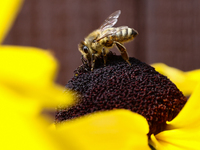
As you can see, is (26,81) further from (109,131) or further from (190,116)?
(190,116)

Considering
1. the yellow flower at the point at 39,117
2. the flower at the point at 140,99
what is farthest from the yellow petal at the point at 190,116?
the yellow flower at the point at 39,117

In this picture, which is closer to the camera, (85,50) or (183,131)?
(183,131)

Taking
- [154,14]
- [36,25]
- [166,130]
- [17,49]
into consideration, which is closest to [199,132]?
[166,130]

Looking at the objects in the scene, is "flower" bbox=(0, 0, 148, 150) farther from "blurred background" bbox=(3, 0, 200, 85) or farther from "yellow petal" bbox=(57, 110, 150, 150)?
"blurred background" bbox=(3, 0, 200, 85)

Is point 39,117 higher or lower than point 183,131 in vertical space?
higher

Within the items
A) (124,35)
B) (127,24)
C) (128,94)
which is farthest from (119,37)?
(127,24)

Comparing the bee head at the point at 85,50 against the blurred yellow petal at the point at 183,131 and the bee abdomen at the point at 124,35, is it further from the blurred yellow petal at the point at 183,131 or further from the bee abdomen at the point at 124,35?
the blurred yellow petal at the point at 183,131
